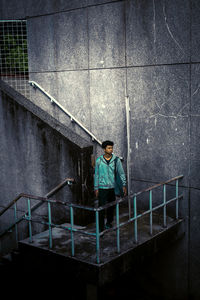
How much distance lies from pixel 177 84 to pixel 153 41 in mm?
1020

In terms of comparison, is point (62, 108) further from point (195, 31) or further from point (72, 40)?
point (195, 31)

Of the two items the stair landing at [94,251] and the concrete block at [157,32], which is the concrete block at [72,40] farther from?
the stair landing at [94,251]

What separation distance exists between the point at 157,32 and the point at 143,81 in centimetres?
100

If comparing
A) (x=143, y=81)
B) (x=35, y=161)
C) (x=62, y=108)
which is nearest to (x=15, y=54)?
(x=62, y=108)

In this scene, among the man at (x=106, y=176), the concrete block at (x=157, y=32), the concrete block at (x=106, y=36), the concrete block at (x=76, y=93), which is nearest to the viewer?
the man at (x=106, y=176)

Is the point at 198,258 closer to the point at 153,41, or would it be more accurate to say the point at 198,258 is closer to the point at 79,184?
the point at 79,184

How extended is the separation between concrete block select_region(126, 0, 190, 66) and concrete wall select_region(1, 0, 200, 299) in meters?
0.02

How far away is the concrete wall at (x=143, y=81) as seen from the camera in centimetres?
731

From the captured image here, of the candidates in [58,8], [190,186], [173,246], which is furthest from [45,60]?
[173,246]

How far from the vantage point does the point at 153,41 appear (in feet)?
25.0

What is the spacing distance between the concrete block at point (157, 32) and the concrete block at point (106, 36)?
197 mm

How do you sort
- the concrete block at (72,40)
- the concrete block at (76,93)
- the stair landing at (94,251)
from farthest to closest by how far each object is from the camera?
1. the concrete block at (76,93)
2. the concrete block at (72,40)
3. the stair landing at (94,251)

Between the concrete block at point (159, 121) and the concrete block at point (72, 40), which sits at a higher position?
the concrete block at point (72, 40)

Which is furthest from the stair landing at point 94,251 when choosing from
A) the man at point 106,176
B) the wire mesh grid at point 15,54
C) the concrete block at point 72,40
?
the wire mesh grid at point 15,54
